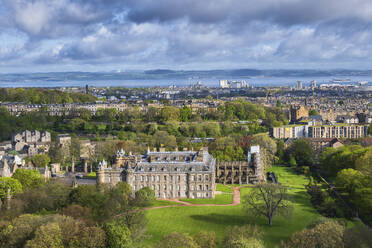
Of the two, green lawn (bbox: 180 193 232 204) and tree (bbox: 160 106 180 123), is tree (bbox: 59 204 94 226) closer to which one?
green lawn (bbox: 180 193 232 204)

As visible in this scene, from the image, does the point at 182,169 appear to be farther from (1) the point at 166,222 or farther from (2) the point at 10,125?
(2) the point at 10,125

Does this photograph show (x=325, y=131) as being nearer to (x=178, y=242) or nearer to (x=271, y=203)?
(x=271, y=203)

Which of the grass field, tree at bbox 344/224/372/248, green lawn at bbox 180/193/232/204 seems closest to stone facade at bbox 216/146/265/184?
green lawn at bbox 180/193/232/204

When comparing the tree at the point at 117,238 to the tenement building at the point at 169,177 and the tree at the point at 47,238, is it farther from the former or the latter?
the tenement building at the point at 169,177

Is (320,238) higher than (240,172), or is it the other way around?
(320,238)

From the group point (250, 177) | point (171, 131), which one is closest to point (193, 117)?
point (171, 131)

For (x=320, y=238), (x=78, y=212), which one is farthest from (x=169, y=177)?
(x=320, y=238)

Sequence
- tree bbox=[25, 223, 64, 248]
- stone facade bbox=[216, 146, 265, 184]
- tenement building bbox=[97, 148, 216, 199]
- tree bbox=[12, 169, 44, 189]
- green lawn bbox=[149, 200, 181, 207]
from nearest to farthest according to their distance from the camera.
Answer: tree bbox=[25, 223, 64, 248], tree bbox=[12, 169, 44, 189], green lawn bbox=[149, 200, 181, 207], tenement building bbox=[97, 148, 216, 199], stone facade bbox=[216, 146, 265, 184]
